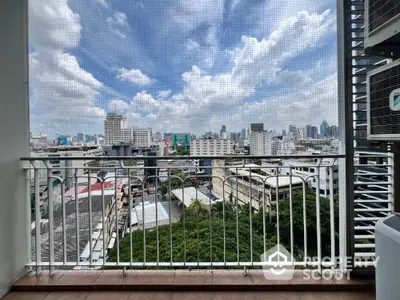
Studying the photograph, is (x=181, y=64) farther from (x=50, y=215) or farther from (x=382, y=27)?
(x=50, y=215)

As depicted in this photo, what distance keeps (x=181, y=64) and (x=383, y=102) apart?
144 centimetres

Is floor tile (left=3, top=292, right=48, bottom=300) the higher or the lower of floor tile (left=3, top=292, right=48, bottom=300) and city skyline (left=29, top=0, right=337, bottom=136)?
the lower

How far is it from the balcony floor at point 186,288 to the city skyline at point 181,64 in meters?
1.21

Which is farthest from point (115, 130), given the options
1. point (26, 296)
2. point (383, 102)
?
point (383, 102)

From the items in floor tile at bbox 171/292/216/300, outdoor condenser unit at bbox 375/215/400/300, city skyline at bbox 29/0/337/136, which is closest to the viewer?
outdoor condenser unit at bbox 375/215/400/300

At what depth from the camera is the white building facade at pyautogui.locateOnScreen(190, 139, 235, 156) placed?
1.93 meters

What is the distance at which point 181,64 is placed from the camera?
6.39 feet

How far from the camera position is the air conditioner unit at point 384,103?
4.05 feet

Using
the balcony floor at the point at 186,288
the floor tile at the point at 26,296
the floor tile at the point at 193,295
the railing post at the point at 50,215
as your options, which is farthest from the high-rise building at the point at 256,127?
the floor tile at the point at 26,296

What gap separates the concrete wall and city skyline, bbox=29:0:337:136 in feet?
0.29

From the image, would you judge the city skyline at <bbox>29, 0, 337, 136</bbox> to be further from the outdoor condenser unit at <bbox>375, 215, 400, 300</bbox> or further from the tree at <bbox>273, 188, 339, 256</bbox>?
the outdoor condenser unit at <bbox>375, 215, 400, 300</bbox>

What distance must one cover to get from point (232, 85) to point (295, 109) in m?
0.56

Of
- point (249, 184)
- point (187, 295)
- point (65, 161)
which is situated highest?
point (65, 161)

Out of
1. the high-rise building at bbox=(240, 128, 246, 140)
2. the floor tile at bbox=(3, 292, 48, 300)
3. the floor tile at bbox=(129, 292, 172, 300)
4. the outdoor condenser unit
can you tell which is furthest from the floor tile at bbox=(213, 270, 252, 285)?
the floor tile at bbox=(3, 292, 48, 300)
